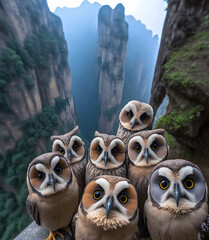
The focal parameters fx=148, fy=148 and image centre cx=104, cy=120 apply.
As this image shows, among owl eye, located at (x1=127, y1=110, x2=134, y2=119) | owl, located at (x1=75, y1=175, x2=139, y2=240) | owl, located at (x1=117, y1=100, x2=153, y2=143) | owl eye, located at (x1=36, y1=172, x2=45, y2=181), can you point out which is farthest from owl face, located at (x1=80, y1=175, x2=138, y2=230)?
owl eye, located at (x1=127, y1=110, x2=134, y2=119)

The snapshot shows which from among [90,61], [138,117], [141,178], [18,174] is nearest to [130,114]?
[138,117]

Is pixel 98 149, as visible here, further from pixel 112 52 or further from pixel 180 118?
pixel 112 52

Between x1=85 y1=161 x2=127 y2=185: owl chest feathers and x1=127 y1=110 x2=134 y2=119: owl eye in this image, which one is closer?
x1=85 y1=161 x2=127 y2=185: owl chest feathers

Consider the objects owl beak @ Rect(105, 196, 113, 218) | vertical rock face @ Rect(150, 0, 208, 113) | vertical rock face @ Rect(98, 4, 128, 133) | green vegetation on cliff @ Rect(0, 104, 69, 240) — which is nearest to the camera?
owl beak @ Rect(105, 196, 113, 218)

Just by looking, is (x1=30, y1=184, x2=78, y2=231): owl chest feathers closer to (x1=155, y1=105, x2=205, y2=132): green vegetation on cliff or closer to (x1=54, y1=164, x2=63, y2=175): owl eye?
(x1=54, y1=164, x2=63, y2=175): owl eye

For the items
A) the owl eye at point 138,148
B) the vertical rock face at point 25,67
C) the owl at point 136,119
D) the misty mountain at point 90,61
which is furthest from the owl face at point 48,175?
the misty mountain at point 90,61

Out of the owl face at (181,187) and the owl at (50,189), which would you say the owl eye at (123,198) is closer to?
the owl face at (181,187)
